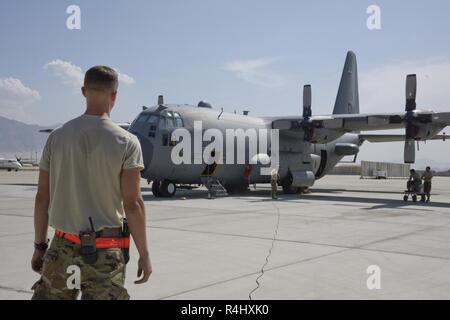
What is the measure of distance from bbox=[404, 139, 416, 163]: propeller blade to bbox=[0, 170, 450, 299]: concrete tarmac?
25.0 feet

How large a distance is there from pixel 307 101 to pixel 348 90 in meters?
7.38

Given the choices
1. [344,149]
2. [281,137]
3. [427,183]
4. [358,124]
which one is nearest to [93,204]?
[427,183]

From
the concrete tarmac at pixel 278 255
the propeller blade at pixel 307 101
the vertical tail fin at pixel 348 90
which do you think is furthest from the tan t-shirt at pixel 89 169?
the vertical tail fin at pixel 348 90

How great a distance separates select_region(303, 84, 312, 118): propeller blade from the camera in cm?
2506

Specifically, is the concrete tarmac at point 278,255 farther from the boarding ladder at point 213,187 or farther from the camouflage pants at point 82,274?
the boarding ladder at point 213,187

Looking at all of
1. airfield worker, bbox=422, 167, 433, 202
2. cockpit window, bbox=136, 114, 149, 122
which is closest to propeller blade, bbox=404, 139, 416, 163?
airfield worker, bbox=422, 167, 433, 202

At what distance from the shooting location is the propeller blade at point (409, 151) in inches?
850

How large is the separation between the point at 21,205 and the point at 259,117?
14.3 metres

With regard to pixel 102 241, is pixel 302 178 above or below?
below

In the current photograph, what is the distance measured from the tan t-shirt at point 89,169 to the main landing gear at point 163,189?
17.3m

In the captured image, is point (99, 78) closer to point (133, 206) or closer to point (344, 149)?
point (133, 206)

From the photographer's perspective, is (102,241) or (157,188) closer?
Result: (102,241)

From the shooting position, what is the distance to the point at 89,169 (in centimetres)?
318
